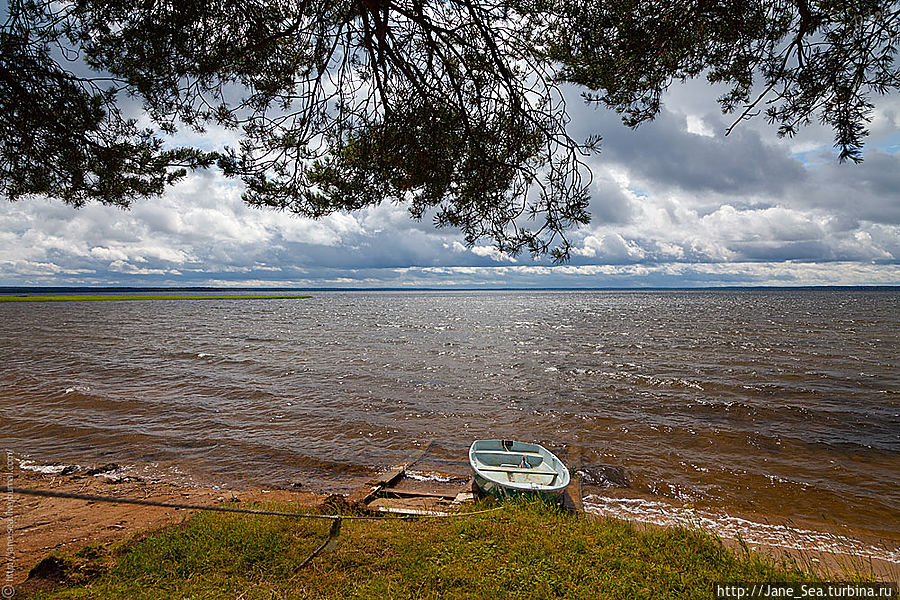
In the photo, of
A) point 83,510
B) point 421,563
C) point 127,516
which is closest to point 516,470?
point 421,563

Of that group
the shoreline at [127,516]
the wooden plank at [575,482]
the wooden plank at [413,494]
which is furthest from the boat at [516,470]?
the shoreline at [127,516]

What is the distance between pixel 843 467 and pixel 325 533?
12.8 meters

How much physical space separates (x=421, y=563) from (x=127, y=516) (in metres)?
5.60

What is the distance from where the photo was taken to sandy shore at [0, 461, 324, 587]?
6375mm

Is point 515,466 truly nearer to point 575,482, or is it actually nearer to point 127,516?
point 575,482

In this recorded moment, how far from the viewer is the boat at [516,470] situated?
26.1 ft

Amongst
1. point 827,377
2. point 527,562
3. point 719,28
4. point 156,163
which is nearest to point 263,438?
point 156,163

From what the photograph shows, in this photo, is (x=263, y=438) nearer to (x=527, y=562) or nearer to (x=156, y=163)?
(x=156, y=163)

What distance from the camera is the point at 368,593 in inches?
196

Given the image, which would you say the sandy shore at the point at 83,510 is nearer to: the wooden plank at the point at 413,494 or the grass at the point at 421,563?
the grass at the point at 421,563

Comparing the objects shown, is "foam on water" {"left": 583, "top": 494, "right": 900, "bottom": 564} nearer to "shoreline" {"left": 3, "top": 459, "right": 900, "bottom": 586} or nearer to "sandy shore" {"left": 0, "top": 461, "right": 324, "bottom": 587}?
"shoreline" {"left": 3, "top": 459, "right": 900, "bottom": 586}

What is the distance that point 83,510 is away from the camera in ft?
26.7

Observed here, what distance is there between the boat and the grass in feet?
3.57

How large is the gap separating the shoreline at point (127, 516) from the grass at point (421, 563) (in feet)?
2.72
